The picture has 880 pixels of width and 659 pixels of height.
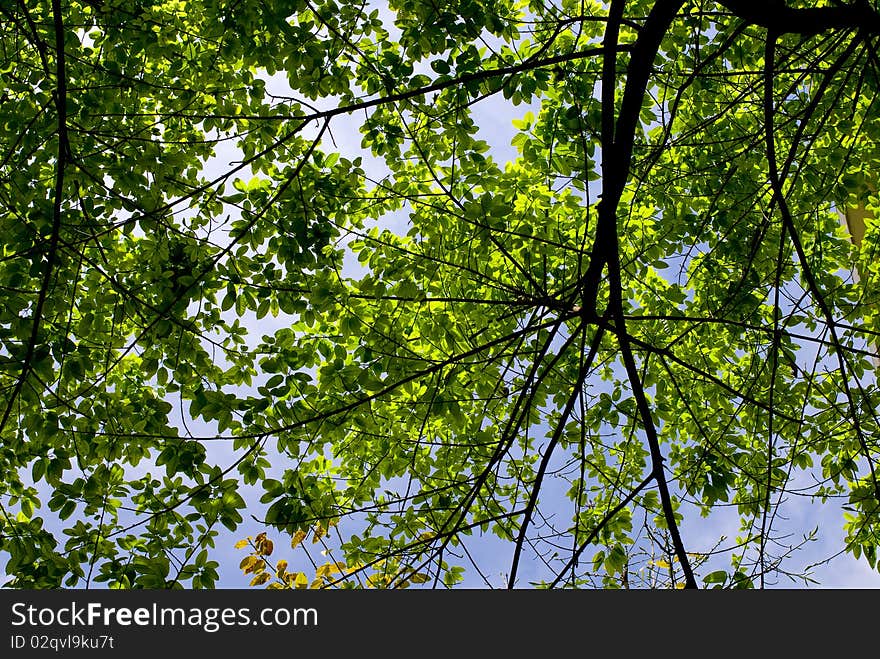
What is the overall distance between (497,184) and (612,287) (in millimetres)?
1283

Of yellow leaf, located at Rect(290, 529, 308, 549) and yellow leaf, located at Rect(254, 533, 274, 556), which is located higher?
yellow leaf, located at Rect(254, 533, 274, 556)

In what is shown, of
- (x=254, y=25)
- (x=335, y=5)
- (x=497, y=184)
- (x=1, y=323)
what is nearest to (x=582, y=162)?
(x=497, y=184)

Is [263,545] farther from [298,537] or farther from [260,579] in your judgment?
[298,537]

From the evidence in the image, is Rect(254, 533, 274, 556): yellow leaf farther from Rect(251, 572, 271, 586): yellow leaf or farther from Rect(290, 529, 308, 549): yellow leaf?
Rect(290, 529, 308, 549): yellow leaf

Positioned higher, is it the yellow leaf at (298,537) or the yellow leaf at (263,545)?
the yellow leaf at (263,545)

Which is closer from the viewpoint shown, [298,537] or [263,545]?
[298,537]

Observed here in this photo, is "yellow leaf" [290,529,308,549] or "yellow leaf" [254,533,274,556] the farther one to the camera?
"yellow leaf" [254,533,274,556]

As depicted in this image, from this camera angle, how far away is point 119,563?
3.25 meters

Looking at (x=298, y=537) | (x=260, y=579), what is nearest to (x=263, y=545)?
(x=260, y=579)

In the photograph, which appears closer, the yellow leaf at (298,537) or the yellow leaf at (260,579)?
the yellow leaf at (298,537)

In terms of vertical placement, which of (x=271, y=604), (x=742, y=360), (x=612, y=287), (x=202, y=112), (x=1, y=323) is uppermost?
(x=202, y=112)

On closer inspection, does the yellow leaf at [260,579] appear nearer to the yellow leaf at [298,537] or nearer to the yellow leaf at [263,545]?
the yellow leaf at [263,545]

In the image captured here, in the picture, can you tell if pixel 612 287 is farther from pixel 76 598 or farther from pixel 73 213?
pixel 73 213

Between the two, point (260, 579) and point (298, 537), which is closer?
point (298, 537)
